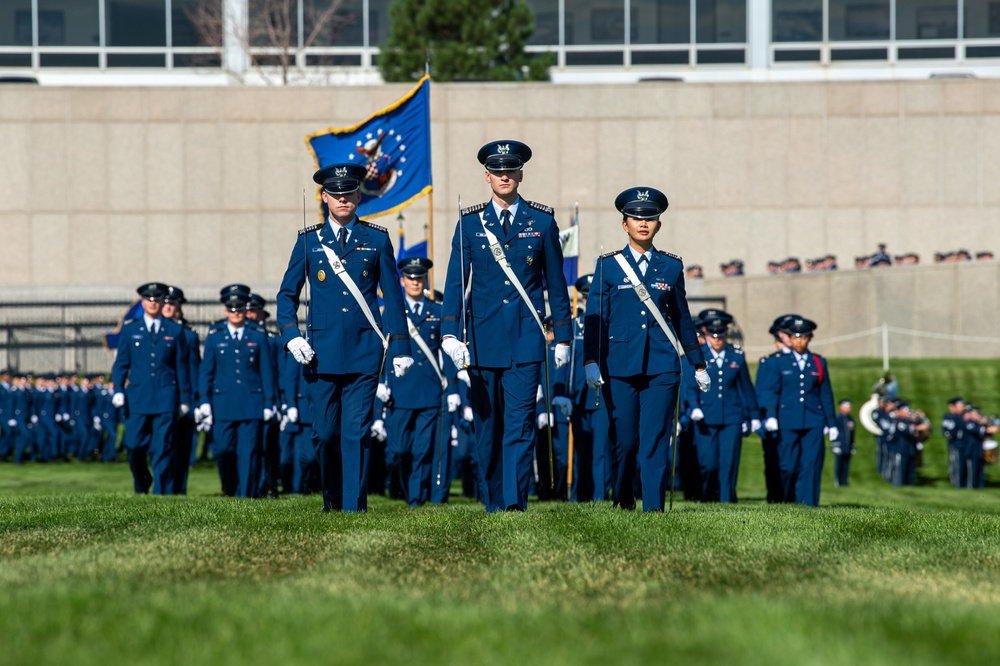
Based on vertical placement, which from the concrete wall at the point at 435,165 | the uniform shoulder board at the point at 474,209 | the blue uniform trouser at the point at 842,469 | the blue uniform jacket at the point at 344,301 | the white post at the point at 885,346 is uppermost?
the concrete wall at the point at 435,165

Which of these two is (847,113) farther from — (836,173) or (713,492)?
(713,492)

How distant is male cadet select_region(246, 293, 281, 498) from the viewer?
1538cm

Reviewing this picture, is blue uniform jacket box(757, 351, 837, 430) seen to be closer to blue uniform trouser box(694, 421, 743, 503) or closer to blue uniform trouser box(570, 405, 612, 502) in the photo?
blue uniform trouser box(694, 421, 743, 503)

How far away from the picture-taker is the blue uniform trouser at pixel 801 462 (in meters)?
14.9

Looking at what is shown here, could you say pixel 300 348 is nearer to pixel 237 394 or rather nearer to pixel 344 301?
pixel 344 301

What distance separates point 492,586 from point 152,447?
31.9ft

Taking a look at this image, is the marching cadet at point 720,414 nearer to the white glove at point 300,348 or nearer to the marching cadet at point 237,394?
the marching cadet at point 237,394

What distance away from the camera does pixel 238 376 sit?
49.3 ft

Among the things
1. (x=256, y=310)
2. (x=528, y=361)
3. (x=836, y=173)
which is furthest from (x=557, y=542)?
(x=836, y=173)

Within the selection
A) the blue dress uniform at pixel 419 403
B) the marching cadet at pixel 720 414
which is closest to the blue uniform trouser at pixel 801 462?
the marching cadet at pixel 720 414

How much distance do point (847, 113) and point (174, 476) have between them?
98.2 ft

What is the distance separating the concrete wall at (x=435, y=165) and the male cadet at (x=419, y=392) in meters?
26.1

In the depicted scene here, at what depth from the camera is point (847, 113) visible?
40.7 metres

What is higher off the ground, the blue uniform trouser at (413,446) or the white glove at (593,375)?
the white glove at (593,375)
